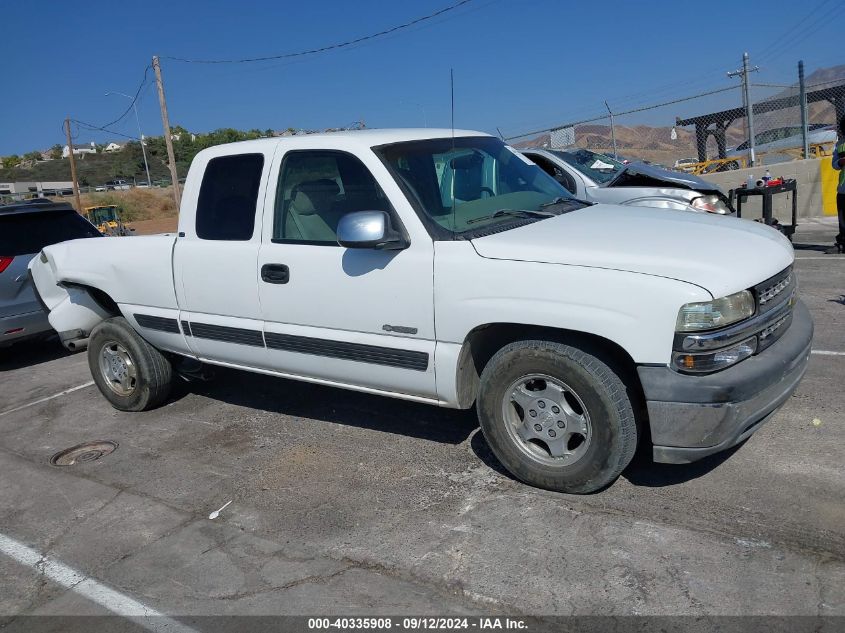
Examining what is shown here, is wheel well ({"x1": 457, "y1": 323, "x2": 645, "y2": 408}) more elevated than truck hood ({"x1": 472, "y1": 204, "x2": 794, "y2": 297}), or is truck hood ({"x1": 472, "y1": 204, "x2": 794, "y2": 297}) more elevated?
truck hood ({"x1": 472, "y1": 204, "x2": 794, "y2": 297})

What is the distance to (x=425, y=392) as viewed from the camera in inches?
163

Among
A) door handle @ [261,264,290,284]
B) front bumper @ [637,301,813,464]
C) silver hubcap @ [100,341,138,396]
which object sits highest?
door handle @ [261,264,290,284]

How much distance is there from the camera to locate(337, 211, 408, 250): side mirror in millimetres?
3816

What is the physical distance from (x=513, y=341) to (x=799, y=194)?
38.7 feet

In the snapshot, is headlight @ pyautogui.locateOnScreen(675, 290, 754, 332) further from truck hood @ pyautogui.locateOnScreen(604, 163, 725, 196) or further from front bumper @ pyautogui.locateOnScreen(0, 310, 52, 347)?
front bumper @ pyautogui.locateOnScreen(0, 310, 52, 347)

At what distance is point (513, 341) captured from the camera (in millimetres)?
3934

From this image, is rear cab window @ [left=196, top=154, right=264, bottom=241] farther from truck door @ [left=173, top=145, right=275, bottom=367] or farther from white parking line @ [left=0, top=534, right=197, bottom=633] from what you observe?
white parking line @ [left=0, top=534, right=197, bottom=633]

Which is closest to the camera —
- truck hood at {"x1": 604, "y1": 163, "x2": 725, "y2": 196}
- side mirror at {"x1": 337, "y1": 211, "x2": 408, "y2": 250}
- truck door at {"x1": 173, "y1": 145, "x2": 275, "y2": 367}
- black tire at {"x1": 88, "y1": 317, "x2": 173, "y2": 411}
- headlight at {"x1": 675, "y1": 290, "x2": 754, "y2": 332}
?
headlight at {"x1": 675, "y1": 290, "x2": 754, "y2": 332}

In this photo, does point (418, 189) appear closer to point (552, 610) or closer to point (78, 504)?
point (552, 610)

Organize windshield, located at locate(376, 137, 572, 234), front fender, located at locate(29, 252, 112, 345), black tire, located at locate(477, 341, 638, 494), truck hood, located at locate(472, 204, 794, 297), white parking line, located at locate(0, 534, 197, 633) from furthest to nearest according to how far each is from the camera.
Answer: front fender, located at locate(29, 252, 112, 345) → windshield, located at locate(376, 137, 572, 234) → black tire, located at locate(477, 341, 638, 494) → truck hood, located at locate(472, 204, 794, 297) → white parking line, located at locate(0, 534, 197, 633)

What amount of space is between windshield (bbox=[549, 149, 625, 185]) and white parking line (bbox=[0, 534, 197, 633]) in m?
7.33

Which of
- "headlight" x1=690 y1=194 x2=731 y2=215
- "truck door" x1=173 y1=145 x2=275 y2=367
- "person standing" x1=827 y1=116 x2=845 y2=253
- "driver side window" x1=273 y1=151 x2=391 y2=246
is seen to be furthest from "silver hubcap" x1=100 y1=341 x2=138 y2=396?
"person standing" x1=827 y1=116 x2=845 y2=253

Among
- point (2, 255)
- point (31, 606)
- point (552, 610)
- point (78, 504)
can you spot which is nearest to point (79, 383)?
point (2, 255)

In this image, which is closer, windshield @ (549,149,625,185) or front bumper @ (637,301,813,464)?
front bumper @ (637,301,813,464)
